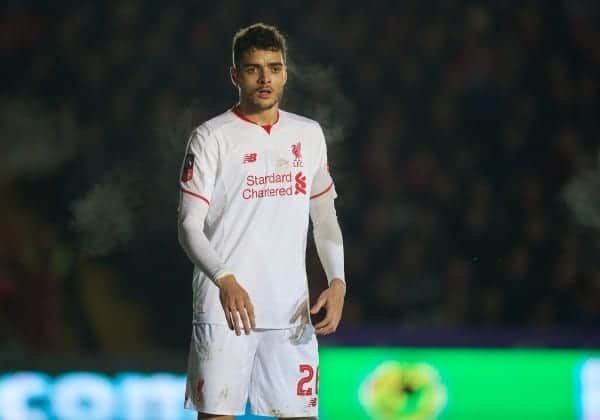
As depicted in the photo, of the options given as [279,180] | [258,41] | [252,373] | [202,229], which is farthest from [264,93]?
[252,373]

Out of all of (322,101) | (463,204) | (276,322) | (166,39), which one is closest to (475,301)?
(463,204)

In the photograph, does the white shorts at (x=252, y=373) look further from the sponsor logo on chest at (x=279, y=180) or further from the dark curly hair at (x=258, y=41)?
the dark curly hair at (x=258, y=41)

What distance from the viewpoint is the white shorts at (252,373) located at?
399 cm

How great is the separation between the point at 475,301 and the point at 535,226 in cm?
60

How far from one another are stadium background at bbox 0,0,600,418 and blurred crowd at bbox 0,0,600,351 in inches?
0.4

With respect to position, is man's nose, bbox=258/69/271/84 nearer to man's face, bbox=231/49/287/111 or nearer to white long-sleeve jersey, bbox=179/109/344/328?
man's face, bbox=231/49/287/111

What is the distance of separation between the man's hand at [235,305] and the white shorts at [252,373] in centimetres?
20

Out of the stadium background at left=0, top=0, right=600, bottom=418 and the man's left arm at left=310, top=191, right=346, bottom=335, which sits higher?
the stadium background at left=0, top=0, right=600, bottom=418

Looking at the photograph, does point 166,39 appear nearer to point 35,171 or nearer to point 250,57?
point 35,171

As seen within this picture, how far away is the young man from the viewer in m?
4.00

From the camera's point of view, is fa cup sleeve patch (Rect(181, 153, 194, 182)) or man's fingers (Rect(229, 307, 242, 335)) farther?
fa cup sleeve patch (Rect(181, 153, 194, 182))

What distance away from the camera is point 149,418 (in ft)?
21.4

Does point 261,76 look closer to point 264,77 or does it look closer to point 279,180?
point 264,77

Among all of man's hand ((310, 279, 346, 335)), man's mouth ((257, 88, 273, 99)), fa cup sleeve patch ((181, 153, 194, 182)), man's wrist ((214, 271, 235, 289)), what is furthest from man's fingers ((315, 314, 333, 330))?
man's mouth ((257, 88, 273, 99))
